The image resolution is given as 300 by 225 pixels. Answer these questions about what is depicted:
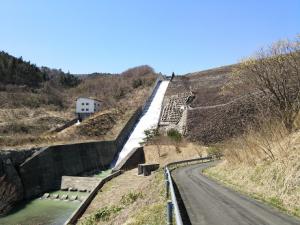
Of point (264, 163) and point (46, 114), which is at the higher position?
point (46, 114)

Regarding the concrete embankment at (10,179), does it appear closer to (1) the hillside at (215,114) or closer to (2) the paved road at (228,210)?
(2) the paved road at (228,210)

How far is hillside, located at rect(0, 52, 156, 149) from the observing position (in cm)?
5342

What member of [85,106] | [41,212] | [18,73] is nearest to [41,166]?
[41,212]

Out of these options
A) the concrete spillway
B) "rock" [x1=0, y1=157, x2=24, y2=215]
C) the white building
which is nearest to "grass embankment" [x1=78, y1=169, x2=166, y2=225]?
"rock" [x1=0, y1=157, x2=24, y2=215]

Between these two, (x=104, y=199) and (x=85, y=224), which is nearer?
(x=85, y=224)

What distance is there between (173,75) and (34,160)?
5545 cm

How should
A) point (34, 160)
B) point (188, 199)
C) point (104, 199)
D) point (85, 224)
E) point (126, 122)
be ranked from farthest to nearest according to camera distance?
point (126, 122), point (34, 160), point (104, 199), point (85, 224), point (188, 199)

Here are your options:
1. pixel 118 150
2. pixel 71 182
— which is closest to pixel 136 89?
pixel 118 150

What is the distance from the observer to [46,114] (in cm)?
6881

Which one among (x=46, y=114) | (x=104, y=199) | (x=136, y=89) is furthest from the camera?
(x=136, y=89)

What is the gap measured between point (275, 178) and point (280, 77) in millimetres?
7485

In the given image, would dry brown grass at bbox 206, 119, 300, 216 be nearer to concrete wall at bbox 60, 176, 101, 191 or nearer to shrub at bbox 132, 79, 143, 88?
concrete wall at bbox 60, 176, 101, 191

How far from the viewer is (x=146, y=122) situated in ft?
203

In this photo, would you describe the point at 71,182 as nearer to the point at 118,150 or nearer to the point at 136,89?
A: the point at 118,150
